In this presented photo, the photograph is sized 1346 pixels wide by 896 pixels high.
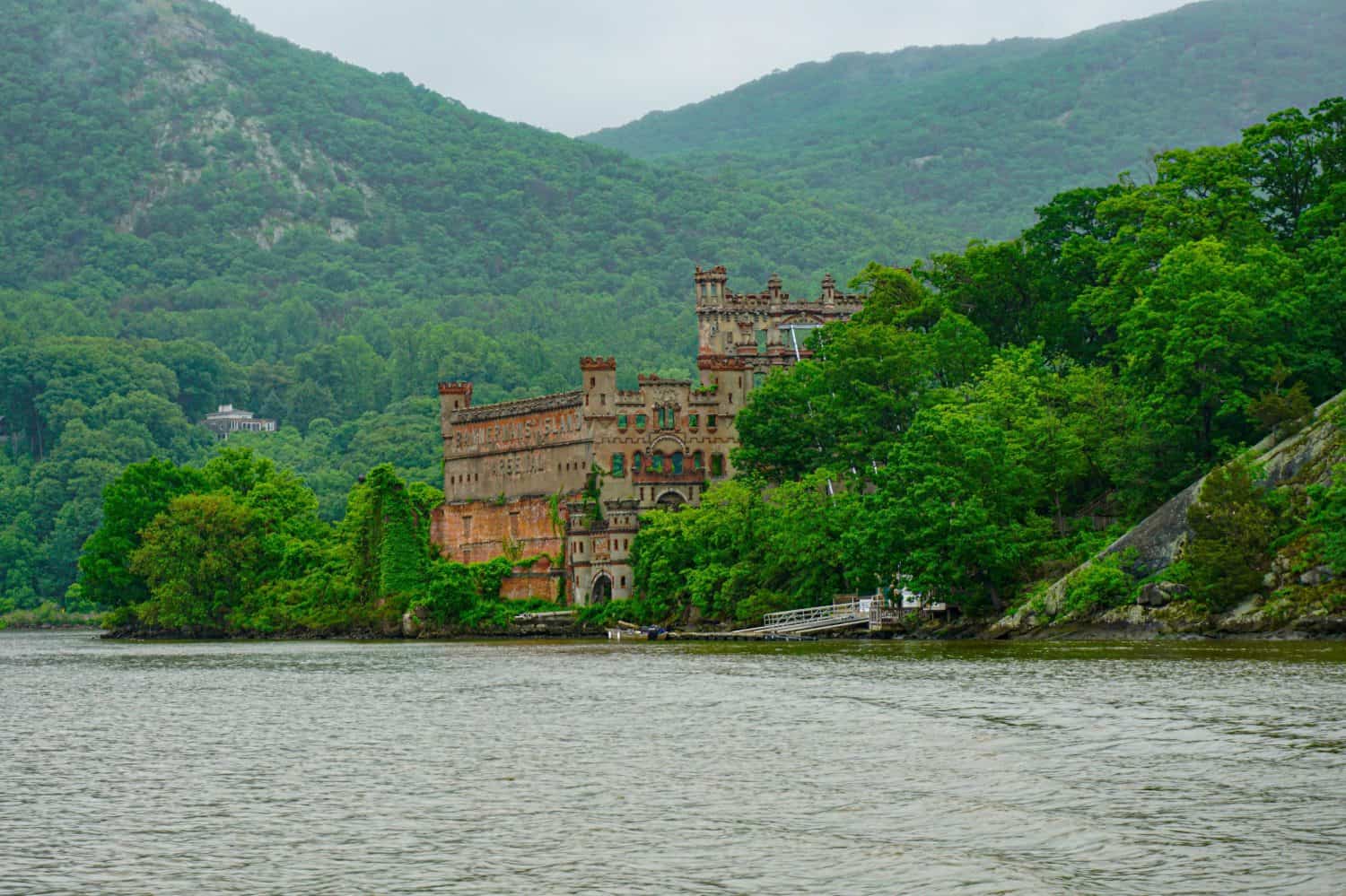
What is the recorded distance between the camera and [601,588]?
128 meters

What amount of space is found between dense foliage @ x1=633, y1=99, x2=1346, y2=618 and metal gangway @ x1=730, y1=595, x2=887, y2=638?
5.08 feet

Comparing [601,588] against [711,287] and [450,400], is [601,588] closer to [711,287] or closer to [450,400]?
[450,400]

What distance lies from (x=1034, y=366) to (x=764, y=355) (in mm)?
48579

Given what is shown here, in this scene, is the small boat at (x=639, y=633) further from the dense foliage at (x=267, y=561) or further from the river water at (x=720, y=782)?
the river water at (x=720, y=782)

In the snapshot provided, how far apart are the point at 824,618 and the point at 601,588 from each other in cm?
2834

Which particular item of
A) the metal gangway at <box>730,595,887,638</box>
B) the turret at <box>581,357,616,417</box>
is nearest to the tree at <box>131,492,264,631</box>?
the turret at <box>581,357,616,417</box>

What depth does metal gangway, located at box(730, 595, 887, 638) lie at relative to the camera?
100438 millimetres

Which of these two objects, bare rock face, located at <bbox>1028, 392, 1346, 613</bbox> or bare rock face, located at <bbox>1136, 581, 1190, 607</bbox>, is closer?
bare rock face, located at <bbox>1028, 392, 1346, 613</bbox>

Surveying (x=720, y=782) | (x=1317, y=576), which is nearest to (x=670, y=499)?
(x=1317, y=576)

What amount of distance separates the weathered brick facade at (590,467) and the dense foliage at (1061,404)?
9.90m

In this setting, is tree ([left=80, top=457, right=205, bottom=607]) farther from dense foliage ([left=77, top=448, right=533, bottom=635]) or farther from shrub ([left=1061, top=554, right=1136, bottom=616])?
shrub ([left=1061, top=554, right=1136, bottom=616])

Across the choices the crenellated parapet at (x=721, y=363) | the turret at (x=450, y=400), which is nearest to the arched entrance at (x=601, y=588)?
the crenellated parapet at (x=721, y=363)

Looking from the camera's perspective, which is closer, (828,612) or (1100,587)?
(1100,587)

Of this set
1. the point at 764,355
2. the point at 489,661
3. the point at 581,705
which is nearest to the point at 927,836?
the point at 581,705
